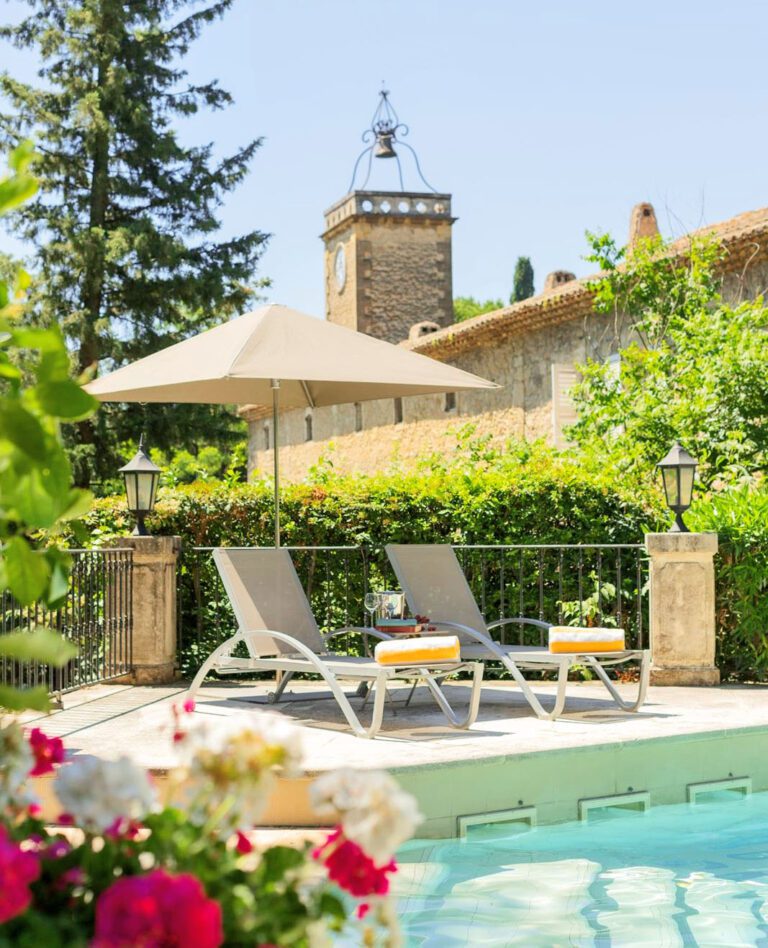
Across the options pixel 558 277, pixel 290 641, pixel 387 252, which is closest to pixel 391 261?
pixel 387 252

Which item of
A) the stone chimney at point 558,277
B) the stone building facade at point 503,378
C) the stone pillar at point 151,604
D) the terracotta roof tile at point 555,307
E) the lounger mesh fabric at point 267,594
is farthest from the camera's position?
the stone chimney at point 558,277

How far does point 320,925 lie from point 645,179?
1438 centimetres

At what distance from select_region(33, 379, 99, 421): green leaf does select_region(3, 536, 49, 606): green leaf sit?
0.17 metres

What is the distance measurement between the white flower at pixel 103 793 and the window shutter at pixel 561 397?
15844mm

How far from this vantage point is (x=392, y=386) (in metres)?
7.65

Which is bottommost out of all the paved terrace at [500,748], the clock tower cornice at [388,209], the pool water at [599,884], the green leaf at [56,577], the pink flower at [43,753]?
the pool water at [599,884]

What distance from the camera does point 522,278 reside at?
5647cm

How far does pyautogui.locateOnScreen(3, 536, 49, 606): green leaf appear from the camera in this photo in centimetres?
140

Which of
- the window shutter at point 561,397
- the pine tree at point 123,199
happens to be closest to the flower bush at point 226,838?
the window shutter at point 561,397

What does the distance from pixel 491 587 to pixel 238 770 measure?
7710 millimetres

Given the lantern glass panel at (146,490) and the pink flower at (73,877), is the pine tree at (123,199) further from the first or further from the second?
the pink flower at (73,877)

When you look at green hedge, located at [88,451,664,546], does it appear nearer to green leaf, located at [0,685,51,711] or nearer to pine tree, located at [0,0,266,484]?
green leaf, located at [0,685,51,711]

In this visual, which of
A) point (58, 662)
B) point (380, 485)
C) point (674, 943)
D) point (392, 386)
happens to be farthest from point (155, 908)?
point (380, 485)

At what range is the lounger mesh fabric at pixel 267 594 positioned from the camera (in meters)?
6.48
